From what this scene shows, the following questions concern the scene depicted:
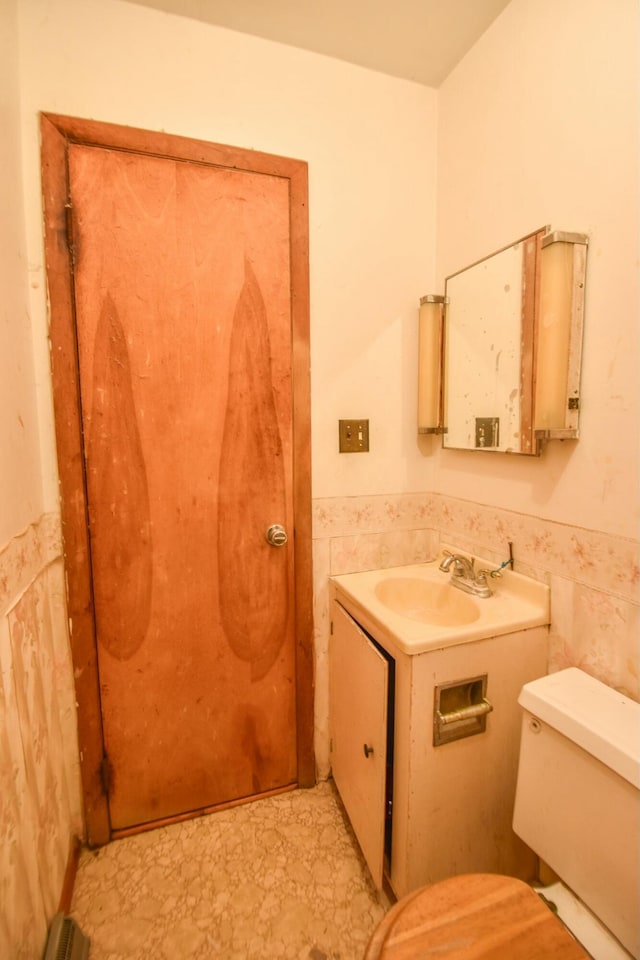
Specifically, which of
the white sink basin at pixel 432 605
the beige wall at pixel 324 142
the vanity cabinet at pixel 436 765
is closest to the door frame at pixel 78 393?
the beige wall at pixel 324 142

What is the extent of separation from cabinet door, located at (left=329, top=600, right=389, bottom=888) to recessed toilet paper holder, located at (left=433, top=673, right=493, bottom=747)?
0.44 ft

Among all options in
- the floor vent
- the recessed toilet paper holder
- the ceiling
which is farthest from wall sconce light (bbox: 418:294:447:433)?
the floor vent

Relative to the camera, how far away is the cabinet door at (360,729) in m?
1.12

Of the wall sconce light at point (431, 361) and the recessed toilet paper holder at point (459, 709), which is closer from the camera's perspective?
the recessed toilet paper holder at point (459, 709)

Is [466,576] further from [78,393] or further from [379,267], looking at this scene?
[78,393]

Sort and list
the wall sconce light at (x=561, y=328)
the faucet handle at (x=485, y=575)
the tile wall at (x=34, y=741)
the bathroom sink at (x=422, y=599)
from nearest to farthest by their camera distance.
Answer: the tile wall at (x=34, y=741)
the wall sconce light at (x=561, y=328)
the faucet handle at (x=485, y=575)
the bathroom sink at (x=422, y=599)

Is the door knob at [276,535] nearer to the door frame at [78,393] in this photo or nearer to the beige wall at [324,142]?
the door frame at [78,393]

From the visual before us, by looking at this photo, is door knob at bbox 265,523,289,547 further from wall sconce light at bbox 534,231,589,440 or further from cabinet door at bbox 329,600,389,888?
wall sconce light at bbox 534,231,589,440

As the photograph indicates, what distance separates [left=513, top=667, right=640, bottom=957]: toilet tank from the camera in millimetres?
712

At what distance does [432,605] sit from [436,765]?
49cm

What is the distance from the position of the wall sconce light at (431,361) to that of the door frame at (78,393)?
0.40 m

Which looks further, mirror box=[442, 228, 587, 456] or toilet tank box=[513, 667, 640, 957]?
mirror box=[442, 228, 587, 456]

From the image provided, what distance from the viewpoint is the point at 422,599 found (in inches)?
57.4

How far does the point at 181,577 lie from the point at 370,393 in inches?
34.4
